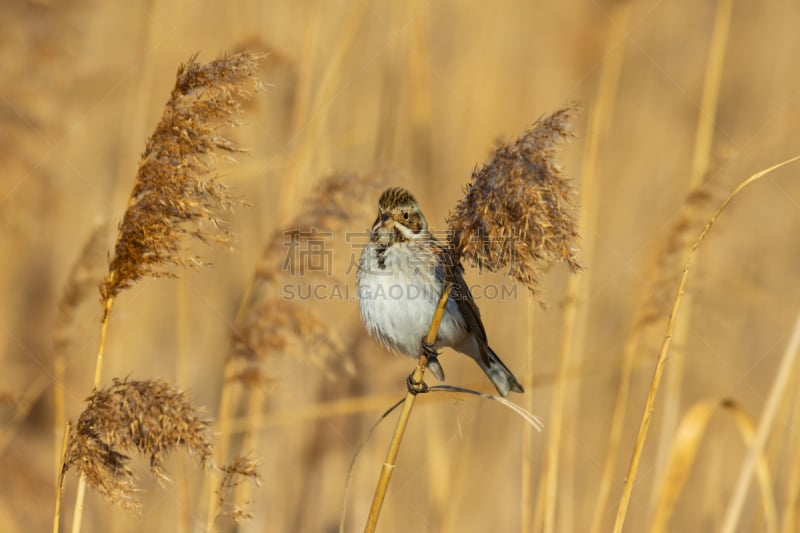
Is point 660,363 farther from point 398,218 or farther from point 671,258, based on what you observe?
point 398,218

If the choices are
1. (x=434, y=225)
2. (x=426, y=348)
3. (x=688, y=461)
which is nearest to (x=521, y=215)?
(x=426, y=348)

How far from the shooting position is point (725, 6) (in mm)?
3248

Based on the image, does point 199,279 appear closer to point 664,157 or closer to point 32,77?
point 32,77

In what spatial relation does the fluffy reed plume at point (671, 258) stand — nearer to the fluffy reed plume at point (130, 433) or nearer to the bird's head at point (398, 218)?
the bird's head at point (398, 218)

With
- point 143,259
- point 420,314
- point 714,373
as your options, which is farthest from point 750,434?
point 714,373

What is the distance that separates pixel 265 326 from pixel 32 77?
171cm

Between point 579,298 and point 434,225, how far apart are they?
109 centimetres

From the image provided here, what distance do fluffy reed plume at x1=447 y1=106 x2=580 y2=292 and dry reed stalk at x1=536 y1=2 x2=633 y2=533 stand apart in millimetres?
640

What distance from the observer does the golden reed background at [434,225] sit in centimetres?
317

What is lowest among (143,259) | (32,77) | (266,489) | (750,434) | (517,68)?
(266,489)

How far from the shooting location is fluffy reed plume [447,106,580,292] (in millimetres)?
1889

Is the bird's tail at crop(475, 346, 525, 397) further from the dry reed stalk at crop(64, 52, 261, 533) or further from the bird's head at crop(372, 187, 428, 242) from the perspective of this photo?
the dry reed stalk at crop(64, 52, 261, 533)

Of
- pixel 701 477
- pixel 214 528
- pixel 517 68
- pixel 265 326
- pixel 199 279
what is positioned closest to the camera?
pixel 214 528

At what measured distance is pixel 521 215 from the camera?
75.4 inches
